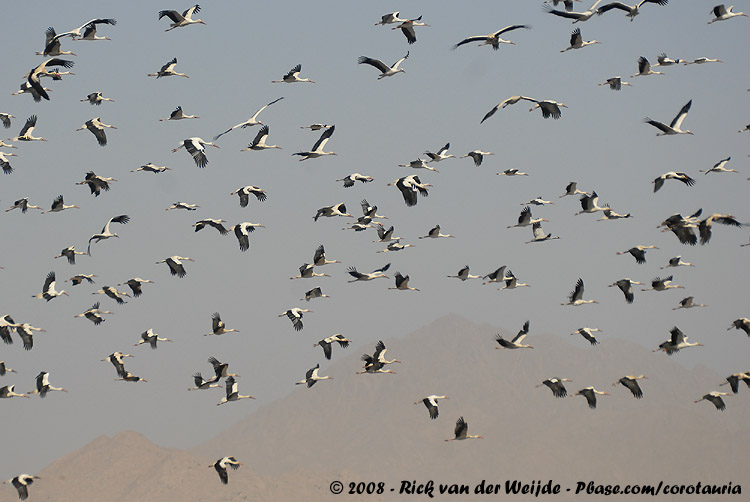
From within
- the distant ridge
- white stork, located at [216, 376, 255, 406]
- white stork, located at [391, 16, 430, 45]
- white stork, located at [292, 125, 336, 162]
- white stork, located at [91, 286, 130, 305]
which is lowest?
the distant ridge

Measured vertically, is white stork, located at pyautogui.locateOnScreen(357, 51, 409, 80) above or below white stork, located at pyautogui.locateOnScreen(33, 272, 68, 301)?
above

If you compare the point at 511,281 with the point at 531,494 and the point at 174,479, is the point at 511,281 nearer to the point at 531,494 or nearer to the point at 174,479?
the point at 174,479

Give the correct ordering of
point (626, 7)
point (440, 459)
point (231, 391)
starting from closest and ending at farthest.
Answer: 1. point (626, 7)
2. point (231, 391)
3. point (440, 459)

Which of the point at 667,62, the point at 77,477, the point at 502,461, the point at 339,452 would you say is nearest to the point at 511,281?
the point at 667,62

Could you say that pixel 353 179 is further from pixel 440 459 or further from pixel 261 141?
pixel 440 459

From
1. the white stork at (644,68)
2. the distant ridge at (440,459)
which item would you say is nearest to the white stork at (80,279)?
the white stork at (644,68)

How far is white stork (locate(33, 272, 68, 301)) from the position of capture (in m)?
46.2

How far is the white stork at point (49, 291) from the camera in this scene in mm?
46219

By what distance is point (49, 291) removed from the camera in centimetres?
4659

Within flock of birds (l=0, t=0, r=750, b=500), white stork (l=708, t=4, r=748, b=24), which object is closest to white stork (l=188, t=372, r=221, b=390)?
flock of birds (l=0, t=0, r=750, b=500)

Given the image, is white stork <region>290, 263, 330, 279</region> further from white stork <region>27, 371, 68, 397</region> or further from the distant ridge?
the distant ridge

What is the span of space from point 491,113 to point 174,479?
103407 millimetres

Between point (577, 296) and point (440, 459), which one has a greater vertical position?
point (577, 296)

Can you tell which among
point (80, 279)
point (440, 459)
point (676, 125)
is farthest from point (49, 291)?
point (440, 459)
